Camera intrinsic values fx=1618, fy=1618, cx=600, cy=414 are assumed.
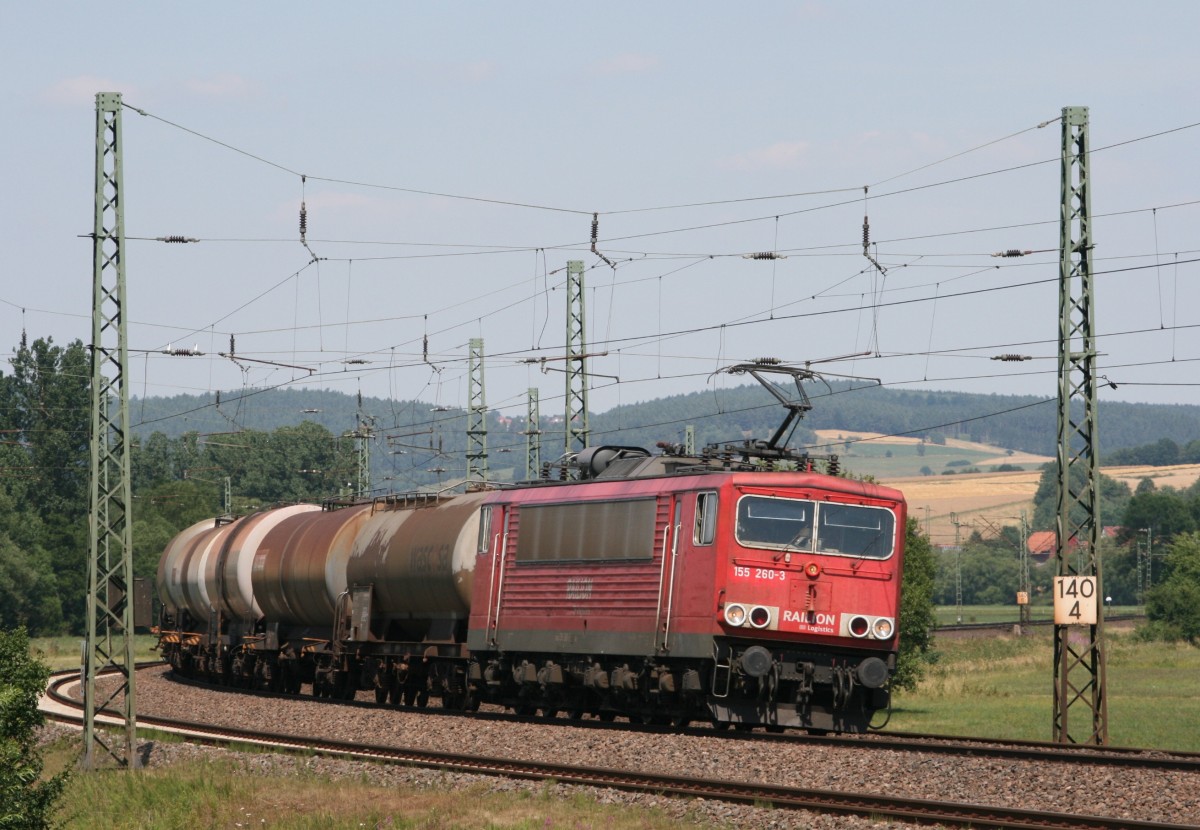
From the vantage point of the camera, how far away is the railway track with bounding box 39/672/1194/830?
15.4 meters

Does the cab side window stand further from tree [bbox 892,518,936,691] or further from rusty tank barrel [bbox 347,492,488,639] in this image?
tree [bbox 892,518,936,691]

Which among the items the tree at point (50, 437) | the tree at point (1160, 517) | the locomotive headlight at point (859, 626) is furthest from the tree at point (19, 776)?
the tree at point (1160, 517)

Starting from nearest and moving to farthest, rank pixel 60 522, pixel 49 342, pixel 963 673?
pixel 963 673
pixel 60 522
pixel 49 342

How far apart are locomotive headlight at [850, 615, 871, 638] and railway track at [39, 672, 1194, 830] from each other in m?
2.09

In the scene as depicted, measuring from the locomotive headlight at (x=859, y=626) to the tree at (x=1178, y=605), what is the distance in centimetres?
7202

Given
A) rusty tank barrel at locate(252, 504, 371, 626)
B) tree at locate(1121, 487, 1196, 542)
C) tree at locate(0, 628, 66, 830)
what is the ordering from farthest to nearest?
1. tree at locate(1121, 487, 1196, 542)
2. rusty tank barrel at locate(252, 504, 371, 626)
3. tree at locate(0, 628, 66, 830)

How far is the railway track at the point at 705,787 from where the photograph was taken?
1541 centimetres

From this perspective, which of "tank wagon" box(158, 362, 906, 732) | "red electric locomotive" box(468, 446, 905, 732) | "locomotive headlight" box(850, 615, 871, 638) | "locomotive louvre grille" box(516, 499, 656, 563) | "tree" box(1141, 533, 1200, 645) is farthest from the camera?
"tree" box(1141, 533, 1200, 645)

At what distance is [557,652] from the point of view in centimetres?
2778

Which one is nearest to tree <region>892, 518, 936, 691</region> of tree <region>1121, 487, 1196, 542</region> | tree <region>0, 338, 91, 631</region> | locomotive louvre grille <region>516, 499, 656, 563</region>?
locomotive louvre grille <region>516, 499, 656, 563</region>

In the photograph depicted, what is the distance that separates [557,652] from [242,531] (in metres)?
18.6

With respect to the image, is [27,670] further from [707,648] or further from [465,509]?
[707,648]

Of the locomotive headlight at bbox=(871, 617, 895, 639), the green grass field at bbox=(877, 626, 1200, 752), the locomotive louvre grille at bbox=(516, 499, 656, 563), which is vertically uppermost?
the locomotive louvre grille at bbox=(516, 499, 656, 563)

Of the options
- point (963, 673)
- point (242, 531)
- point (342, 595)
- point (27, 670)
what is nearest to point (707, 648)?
point (27, 670)
